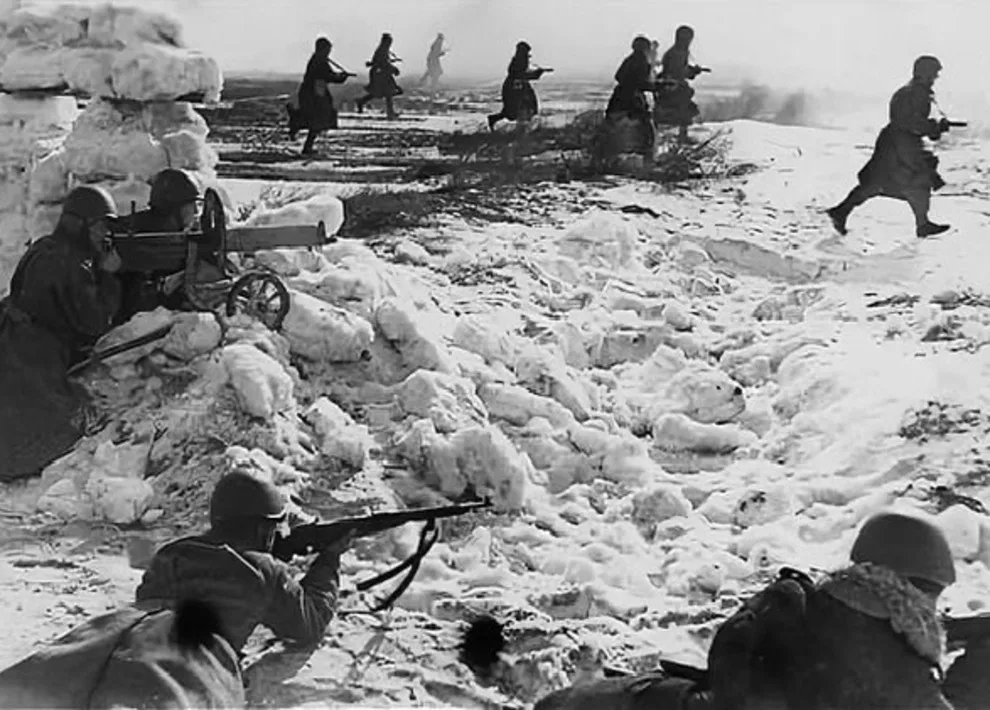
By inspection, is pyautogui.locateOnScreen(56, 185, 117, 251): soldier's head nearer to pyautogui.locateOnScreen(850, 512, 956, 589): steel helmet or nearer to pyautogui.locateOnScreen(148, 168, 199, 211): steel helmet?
pyautogui.locateOnScreen(148, 168, 199, 211): steel helmet

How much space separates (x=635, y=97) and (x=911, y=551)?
12.8 feet

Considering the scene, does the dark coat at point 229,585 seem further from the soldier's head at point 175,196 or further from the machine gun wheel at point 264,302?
the soldier's head at point 175,196

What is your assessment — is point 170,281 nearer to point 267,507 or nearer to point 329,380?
point 329,380

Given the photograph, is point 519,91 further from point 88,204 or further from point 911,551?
point 911,551

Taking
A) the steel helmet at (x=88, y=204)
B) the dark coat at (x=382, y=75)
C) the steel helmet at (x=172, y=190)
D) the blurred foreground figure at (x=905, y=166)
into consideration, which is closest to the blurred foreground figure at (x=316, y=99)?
the dark coat at (x=382, y=75)

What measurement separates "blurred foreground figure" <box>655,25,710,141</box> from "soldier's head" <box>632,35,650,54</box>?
0.09 m

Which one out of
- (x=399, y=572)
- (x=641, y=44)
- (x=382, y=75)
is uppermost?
(x=641, y=44)

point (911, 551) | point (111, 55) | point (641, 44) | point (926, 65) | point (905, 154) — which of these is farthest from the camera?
point (641, 44)

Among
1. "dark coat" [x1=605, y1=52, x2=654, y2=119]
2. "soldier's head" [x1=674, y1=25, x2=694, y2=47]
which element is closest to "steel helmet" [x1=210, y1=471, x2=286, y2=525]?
"soldier's head" [x1=674, y1=25, x2=694, y2=47]

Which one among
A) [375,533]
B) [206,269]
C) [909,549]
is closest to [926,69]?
[206,269]

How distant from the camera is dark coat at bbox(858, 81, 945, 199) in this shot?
446 centimetres

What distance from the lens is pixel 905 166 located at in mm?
4562

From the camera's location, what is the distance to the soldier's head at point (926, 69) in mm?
4125

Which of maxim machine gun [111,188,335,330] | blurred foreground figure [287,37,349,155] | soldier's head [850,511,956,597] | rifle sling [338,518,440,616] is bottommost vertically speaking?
rifle sling [338,518,440,616]
